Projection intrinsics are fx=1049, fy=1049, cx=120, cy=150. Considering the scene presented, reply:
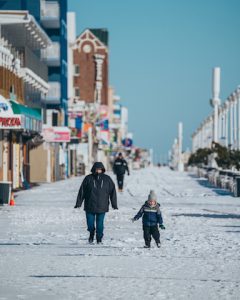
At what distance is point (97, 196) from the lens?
18062 millimetres

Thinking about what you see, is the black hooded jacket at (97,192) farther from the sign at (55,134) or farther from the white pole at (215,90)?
the white pole at (215,90)

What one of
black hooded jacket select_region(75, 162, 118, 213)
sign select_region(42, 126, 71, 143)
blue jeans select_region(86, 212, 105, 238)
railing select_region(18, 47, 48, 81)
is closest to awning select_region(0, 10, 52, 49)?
railing select_region(18, 47, 48, 81)

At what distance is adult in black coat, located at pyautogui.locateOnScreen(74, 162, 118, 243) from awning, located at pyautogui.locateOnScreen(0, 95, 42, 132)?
20.8m

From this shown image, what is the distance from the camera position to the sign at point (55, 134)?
66438 millimetres

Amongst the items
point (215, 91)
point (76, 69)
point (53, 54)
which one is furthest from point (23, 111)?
point (76, 69)

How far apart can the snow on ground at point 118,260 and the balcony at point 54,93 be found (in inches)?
2038

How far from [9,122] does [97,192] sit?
73.2ft

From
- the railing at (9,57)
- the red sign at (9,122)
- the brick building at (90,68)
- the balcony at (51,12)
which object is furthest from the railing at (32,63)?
the brick building at (90,68)

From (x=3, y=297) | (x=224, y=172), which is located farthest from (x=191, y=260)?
(x=224, y=172)

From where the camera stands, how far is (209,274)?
42.5 ft

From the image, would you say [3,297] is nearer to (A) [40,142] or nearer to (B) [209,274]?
(B) [209,274]

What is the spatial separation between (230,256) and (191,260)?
0.87m

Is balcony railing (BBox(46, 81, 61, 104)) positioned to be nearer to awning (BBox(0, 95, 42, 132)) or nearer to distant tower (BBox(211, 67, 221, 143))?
distant tower (BBox(211, 67, 221, 143))

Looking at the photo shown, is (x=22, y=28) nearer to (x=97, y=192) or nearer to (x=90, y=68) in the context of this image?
(x=97, y=192)
